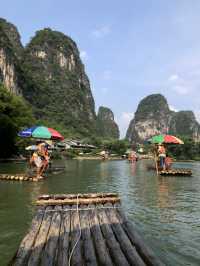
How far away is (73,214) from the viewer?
24.6 ft

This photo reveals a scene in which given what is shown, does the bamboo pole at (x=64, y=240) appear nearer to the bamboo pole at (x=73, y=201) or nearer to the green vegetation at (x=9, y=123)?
the bamboo pole at (x=73, y=201)

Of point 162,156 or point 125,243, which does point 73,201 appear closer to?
point 125,243

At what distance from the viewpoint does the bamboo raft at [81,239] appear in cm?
466

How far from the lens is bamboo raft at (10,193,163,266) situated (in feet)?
15.3

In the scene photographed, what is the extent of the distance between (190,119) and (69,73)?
8010 cm

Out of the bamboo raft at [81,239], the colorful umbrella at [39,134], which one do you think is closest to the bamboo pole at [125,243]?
the bamboo raft at [81,239]

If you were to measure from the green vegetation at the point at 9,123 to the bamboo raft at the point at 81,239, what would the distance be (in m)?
34.5

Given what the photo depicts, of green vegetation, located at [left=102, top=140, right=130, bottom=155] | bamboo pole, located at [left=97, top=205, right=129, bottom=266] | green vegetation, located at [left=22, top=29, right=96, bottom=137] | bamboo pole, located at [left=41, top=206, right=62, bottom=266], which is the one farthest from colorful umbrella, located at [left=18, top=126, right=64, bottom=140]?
green vegetation, located at [left=22, top=29, right=96, bottom=137]

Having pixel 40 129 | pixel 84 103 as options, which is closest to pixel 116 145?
pixel 84 103

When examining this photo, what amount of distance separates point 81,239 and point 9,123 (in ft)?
125

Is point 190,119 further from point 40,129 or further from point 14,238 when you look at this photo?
point 14,238

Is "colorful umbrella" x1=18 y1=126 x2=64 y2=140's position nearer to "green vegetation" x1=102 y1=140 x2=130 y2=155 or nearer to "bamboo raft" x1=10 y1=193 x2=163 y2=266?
"bamboo raft" x1=10 y1=193 x2=163 y2=266

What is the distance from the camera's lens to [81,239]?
18.8ft

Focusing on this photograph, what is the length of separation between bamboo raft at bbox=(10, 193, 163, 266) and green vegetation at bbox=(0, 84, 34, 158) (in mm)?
34537
